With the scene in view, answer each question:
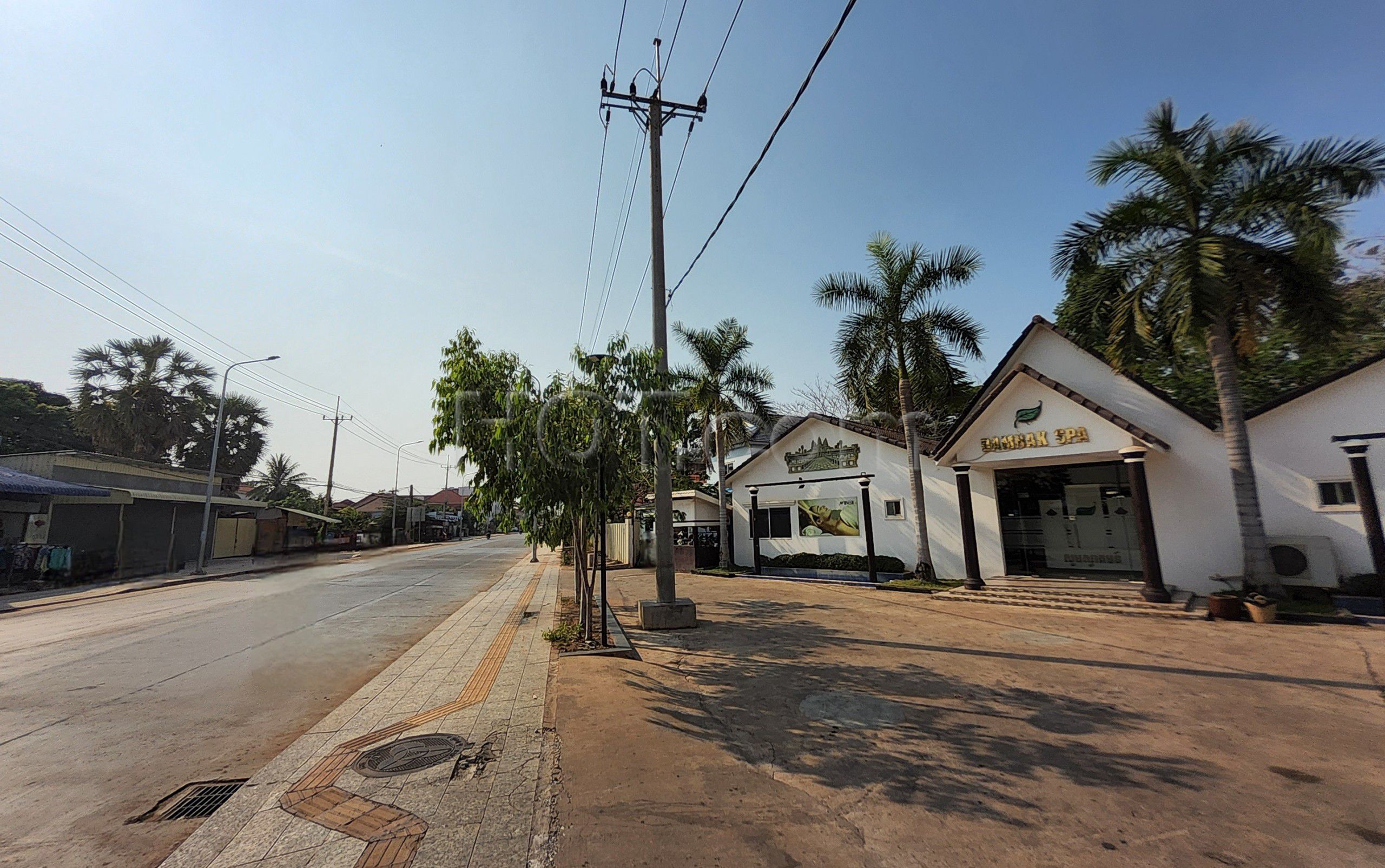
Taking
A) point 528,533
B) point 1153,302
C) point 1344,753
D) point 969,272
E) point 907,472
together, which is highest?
point 969,272

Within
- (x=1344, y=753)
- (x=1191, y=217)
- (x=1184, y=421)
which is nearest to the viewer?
(x=1344, y=753)

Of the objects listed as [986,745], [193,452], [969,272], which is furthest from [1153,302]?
[193,452]

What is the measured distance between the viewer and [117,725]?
5.82 meters

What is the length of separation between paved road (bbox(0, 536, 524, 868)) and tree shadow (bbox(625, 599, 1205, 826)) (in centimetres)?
397

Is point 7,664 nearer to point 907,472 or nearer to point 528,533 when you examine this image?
point 528,533

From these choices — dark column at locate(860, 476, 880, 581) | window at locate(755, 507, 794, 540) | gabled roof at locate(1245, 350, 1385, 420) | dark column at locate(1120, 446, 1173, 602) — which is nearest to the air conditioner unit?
dark column at locate(1120, 446, 1173, 602)

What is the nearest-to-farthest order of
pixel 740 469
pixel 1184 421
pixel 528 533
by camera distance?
pixel 528 533, pixel 1184 421, pixel 740 469

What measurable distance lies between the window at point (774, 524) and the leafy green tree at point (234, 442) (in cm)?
3691

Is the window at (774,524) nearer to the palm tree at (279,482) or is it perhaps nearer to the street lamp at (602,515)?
the street lamp at (602,515)

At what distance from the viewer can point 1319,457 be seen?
1155 cm

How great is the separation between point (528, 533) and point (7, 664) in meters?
7.93

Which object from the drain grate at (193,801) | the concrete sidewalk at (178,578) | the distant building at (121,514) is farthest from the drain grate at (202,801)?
the distant building at (121,514)

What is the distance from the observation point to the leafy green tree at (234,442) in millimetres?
36844

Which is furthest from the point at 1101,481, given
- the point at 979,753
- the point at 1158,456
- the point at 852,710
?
the point at 979,753
